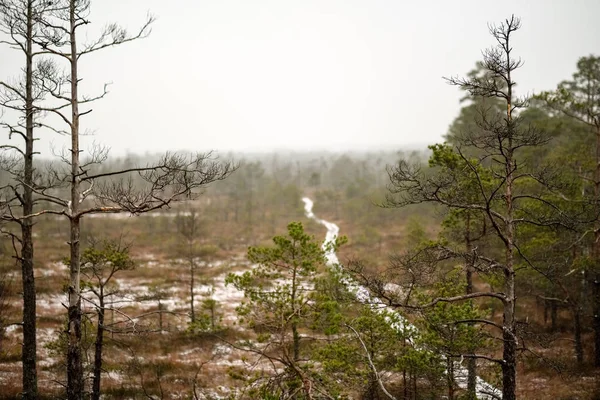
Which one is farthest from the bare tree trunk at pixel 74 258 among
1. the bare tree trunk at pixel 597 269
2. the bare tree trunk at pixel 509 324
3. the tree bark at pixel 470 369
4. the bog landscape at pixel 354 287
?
the bare tree trunk at pixel 597 269

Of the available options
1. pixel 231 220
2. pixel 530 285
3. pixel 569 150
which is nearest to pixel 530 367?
pixel 530 285

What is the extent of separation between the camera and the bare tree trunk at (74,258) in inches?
258

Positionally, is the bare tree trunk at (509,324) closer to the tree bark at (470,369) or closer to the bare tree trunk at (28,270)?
the tree bark at (470,369)

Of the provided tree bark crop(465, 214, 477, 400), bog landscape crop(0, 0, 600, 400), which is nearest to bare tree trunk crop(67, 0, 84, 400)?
bog landscape crop(0, 0, 600, 400)

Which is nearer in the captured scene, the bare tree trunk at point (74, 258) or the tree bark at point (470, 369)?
the bare tree trunk at point (74, 258)

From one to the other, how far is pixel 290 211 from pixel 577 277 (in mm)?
48872

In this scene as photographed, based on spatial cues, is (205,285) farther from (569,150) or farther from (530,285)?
(569,150)

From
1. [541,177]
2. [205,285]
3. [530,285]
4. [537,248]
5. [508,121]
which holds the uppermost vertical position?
[508,121]

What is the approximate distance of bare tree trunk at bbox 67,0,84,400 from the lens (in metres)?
6.55

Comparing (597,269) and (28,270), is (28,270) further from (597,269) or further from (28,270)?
(597,269)

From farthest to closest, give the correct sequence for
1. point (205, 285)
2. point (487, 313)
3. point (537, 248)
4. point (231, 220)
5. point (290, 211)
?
point (290, 211) → point (231, 220) → point (205, 285) → point (537, 248) → point (487, 313)

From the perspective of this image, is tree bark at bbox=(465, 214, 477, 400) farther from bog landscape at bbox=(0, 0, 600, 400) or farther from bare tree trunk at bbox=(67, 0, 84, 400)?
bare tree trunk at bbox=(67, 0, 84, 400)

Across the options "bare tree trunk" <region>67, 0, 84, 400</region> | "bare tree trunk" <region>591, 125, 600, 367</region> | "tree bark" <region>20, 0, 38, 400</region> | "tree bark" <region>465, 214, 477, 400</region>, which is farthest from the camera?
"bare tree trunk" <region>591, 125, 600, 367</region>

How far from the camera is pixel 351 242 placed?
43.6 metres
